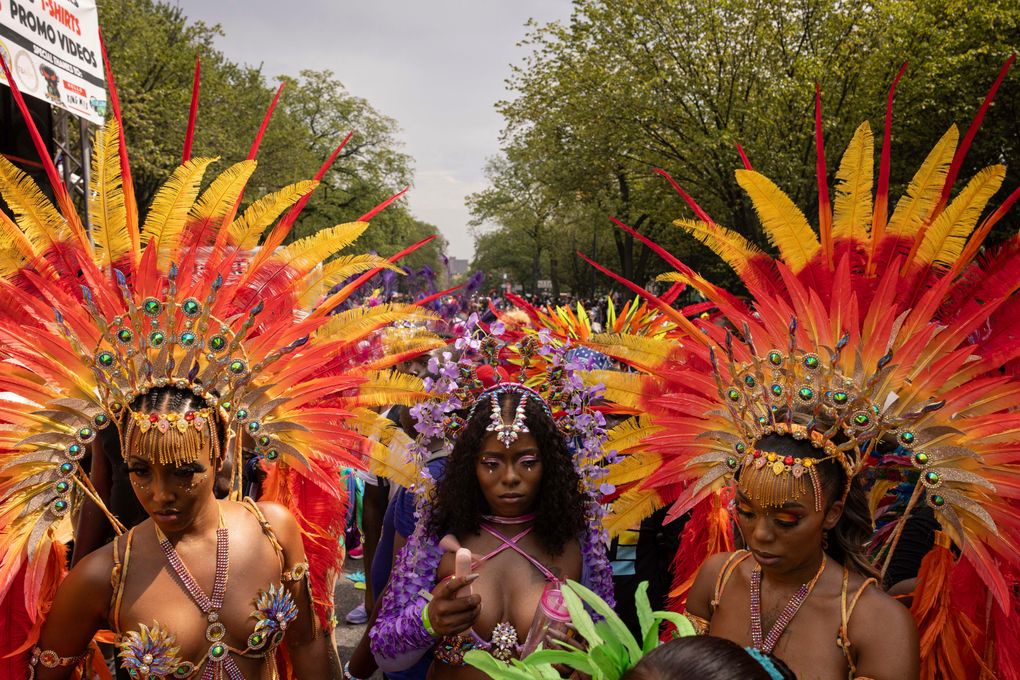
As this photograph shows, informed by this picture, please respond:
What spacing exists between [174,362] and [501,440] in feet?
3.55

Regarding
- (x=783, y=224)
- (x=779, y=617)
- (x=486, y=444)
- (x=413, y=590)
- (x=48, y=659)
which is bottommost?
(x=48, y=659)

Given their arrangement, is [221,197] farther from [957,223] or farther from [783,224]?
[957,223]

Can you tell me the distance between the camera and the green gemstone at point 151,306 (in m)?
2.28

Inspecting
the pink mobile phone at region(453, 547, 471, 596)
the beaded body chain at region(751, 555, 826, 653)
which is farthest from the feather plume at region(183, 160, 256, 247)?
the beaded body chain at region(751, 555, 826, 653)

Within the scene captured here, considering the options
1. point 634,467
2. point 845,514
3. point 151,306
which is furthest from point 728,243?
point 151,306

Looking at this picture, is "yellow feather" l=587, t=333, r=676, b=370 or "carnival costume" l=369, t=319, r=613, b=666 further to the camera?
"yellow feather" l=587, t=333, r=676, b=370

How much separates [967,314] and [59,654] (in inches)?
108

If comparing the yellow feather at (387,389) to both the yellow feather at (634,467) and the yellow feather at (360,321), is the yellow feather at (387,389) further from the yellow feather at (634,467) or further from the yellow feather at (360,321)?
the yellow feather at (634,467)

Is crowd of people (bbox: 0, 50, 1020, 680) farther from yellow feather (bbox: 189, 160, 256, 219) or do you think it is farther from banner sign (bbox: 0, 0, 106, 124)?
banner sign (bbox: 0, 0, 106, 124)

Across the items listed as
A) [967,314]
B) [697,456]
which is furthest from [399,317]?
[967,314]

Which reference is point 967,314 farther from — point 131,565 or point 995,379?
point 131,565

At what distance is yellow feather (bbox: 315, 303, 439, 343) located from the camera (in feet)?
9.16

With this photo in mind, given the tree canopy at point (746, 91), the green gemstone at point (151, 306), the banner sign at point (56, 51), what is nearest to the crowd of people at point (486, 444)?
the green gemstone at point (151, 306)

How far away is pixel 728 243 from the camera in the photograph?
2.71m
